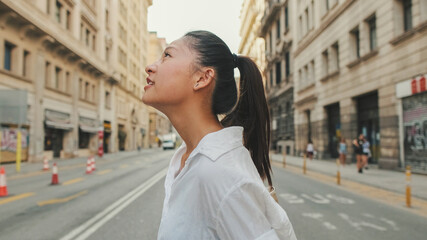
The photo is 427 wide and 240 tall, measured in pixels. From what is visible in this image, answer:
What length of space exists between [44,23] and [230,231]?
26.7 meters

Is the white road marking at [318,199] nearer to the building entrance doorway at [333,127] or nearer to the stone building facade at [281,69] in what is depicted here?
the building entrance doorway at [333,127]

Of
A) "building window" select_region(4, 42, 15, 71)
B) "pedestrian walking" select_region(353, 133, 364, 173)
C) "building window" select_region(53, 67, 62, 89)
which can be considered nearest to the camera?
"pedestrian walking" select_region(353, 133, 364, 173)

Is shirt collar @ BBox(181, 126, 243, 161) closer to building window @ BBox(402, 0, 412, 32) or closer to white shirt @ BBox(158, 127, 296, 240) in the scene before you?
white shirt @ BBox(158, 127, 296, 240)

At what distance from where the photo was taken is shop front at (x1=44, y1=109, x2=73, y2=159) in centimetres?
2537

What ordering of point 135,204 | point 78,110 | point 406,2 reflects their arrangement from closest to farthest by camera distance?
point 135,204, point 406,2, point 78,110

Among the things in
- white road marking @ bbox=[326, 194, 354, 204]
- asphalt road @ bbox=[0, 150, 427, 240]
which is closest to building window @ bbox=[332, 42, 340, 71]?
asphalt road @ bbox=[0, 150, 427, 240]

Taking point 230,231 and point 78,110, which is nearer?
point 230,231

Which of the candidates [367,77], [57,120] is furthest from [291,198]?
[57,120]

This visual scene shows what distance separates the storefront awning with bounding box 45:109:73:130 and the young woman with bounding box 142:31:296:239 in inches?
1010

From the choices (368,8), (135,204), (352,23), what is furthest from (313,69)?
(135,204)

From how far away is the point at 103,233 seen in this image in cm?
546

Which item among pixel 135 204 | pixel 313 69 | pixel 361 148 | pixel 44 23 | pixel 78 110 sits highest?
pixel 44 23

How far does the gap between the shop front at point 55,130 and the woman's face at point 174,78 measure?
2566 centimetres

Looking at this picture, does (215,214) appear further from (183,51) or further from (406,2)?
(406,2)
